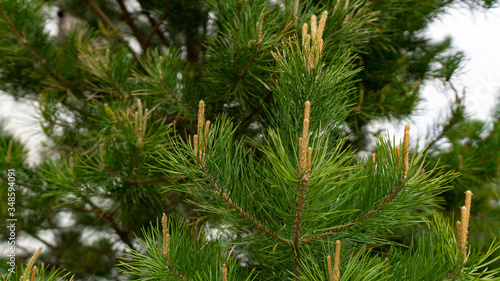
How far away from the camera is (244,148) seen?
0.52m

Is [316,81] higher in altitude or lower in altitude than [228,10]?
lower

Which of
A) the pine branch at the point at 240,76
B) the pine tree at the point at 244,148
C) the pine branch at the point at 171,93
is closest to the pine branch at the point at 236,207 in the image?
the pine tree at the point at 244,148

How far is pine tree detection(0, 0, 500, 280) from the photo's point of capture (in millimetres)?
436

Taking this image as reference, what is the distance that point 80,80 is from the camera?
99cm

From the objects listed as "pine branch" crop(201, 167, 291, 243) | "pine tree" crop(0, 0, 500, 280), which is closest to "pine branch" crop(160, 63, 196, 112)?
"pine tree" crop(0, 0, 500, 280)

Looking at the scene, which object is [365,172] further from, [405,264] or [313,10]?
[313,10]

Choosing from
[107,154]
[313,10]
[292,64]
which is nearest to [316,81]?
[292,64]

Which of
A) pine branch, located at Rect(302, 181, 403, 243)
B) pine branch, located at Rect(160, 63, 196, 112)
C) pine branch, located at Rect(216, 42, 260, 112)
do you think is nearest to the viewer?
pine branch, located at Rect(302, 181, 403, 243)

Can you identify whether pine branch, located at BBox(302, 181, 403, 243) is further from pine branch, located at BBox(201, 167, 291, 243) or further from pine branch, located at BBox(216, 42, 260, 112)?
pine branch, located at BBox(216, 42, 260, 112)

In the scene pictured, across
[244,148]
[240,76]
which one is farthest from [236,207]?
[240,76]

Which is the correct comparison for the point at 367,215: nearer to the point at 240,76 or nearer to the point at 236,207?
the point at 236,207

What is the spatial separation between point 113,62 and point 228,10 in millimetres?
328

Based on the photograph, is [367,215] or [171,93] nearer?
[367,215]

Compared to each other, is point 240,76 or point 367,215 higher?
point 240,76
